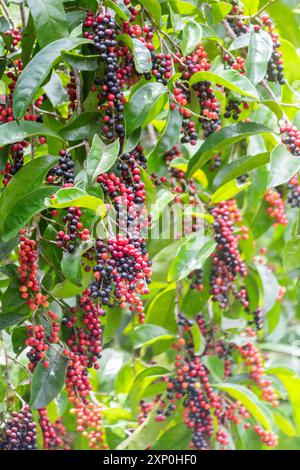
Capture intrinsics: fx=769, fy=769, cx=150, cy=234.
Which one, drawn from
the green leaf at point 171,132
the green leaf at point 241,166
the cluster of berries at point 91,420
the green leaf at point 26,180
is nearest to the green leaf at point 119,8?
the green leaf at point 171,132

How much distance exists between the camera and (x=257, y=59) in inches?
66.5

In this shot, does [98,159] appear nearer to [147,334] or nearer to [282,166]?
[282,166]

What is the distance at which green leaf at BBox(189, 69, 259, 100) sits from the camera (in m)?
1.56

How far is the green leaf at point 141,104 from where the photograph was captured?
154cm

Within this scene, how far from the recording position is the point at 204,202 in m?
2.24

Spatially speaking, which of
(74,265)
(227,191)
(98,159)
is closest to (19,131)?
(98,159)

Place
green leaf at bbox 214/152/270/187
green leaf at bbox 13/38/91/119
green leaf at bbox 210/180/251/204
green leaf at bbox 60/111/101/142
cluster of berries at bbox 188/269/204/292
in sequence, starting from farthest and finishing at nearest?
cluster of berries at bbox 188/269/204/292
green leaf at bbox 210/180/251/204
green leaf at bbox 214/152/270/187
green leaf at bbox 60/111/101/142
green leaf at bbox 13/38/91/119

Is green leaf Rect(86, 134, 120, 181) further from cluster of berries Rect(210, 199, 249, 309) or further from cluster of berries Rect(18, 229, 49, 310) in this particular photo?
cluster of berries Rect(210, 199, 249, 309)

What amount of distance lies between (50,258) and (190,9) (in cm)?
73

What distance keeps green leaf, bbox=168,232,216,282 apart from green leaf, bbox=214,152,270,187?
0.15 meters

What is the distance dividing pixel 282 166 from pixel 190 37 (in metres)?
0.34

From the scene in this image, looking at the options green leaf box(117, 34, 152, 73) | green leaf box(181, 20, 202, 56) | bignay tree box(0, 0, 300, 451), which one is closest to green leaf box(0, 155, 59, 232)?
bignay tree box(0, 0, 300, 451)
